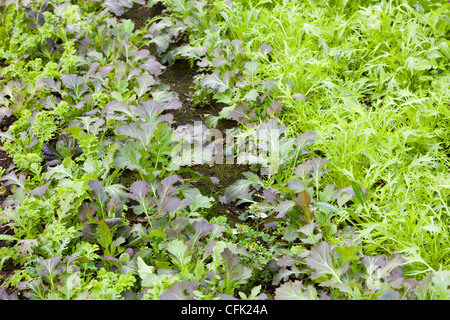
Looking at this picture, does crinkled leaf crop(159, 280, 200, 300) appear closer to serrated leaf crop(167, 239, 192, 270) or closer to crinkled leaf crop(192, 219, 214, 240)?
serrated leaf crop(167, 239, 192, 270)

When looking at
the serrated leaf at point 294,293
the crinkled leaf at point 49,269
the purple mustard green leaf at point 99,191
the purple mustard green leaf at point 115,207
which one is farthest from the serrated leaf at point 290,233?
the crinkled leaf at point 49,269

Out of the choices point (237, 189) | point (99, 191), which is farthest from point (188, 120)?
point (99, 191)

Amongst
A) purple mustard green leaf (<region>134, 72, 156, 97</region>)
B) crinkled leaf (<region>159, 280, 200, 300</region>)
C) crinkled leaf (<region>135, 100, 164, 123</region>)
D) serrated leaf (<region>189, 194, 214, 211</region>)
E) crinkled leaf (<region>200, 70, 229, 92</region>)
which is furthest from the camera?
crinkled leaf (<region>200, 70, 229, 92</region>)

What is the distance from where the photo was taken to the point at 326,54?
352 centimetres

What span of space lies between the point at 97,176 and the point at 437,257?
1.91 metres

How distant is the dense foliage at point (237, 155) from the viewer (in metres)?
2.09

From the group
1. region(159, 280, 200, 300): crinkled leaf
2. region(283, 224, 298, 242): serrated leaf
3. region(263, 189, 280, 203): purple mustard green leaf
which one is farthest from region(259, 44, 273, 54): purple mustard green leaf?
region(159, 280, 200, 300): crinkled leaf

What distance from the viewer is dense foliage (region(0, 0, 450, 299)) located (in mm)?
2090

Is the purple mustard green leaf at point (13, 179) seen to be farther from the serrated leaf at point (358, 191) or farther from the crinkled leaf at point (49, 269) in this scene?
the serrated leaf at point (358, 191)

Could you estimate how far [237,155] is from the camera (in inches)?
119

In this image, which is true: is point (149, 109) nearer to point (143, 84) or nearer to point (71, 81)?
point (143, 84)

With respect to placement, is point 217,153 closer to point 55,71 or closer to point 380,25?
point 55,71

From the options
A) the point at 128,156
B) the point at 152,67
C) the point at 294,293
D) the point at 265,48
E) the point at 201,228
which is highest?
the point at 265,48
